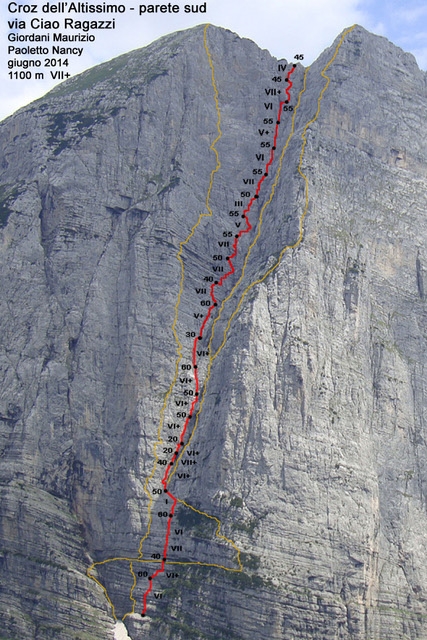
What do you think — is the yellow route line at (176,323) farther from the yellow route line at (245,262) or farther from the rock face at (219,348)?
the yellow route line at (245,262)

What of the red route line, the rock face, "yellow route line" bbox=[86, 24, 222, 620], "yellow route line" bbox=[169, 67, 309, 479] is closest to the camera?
the rock face

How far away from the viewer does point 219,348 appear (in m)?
99.5

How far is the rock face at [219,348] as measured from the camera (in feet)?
292

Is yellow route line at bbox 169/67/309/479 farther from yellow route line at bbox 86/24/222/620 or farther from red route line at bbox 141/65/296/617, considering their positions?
yellow route line at bbox 86/24/222/620

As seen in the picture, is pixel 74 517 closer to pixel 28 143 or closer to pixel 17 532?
pixel 17 532

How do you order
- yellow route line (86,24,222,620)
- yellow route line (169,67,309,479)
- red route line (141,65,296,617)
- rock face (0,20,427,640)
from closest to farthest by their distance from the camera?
rock face (0,20,427,640) → red route line (141,65,296,617) → yellow route line (86,24,222,620) → yellow route line (169,67,309,479)

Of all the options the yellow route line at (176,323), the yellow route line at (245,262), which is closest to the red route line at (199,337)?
the yellow route line at (245,262)

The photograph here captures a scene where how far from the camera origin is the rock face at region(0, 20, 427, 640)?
88938mm

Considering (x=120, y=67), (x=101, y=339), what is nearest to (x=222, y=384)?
(x=101, y=339)

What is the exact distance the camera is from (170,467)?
95.2 meters

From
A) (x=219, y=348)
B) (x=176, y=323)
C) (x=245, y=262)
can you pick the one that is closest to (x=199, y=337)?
(x=176, y=323)

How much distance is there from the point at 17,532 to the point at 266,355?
22478 millimetres

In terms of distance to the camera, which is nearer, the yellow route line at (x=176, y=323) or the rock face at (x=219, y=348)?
the rock face at (x=219, y=348)

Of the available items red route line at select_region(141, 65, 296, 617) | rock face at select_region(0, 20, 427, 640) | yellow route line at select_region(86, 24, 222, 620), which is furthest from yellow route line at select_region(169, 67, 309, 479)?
yellow route line at select_region(86, 24, 222, 620)
